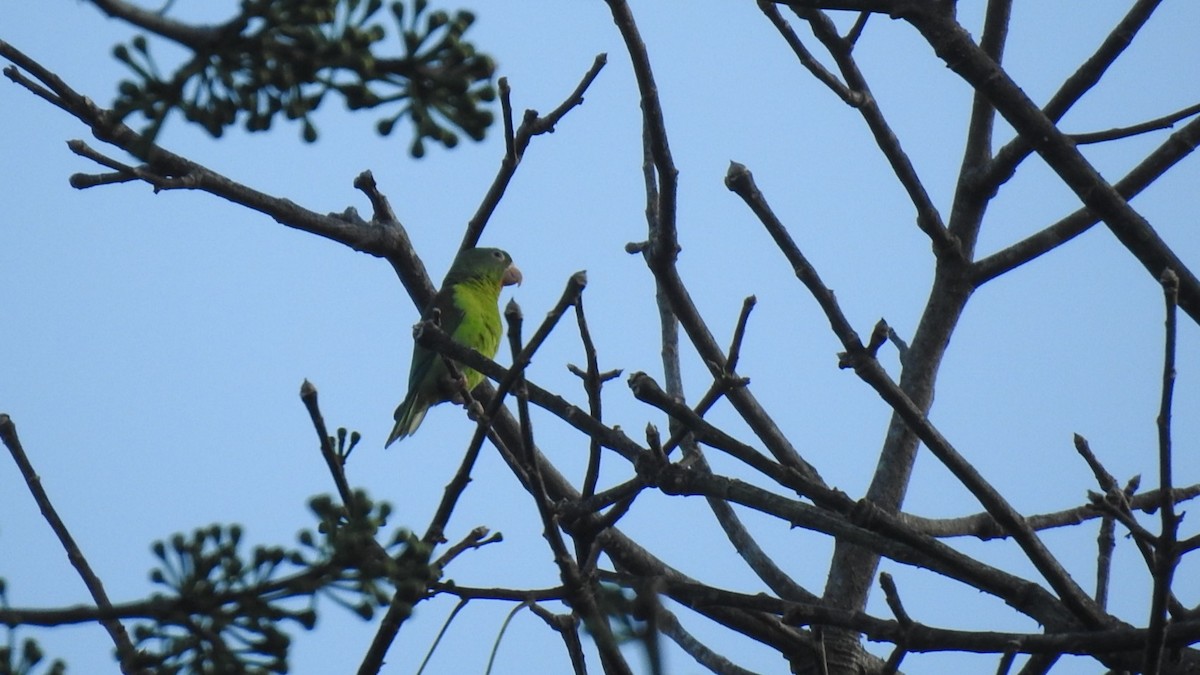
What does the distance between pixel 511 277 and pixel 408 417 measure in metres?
1.75

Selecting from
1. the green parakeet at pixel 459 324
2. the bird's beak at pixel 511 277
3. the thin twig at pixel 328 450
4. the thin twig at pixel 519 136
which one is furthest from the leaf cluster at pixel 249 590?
the bird's beak at pixel 511 277

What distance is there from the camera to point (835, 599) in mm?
4156

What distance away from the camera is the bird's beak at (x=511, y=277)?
29.0 feet

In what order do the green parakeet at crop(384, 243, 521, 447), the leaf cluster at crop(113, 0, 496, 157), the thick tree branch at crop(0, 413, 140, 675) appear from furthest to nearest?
the green parakeet at crop(384, 243, 521, 447), the thick tree branch at crop(0, 413, 140, 675), the leaf cluster at crop(113, 0, 496, 157)

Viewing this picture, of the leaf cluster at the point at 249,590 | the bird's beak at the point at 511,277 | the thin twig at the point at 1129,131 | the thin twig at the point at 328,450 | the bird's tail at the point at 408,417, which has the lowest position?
the leaf cluster at the point at 249,590

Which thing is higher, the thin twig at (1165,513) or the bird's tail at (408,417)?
the bird's tail at (408,417)

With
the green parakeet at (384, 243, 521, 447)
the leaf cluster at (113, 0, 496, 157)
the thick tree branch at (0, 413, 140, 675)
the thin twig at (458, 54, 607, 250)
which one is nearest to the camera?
the leaf cluster at (113, 0, 496, 157)

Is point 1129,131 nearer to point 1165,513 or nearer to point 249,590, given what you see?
point 1165,513

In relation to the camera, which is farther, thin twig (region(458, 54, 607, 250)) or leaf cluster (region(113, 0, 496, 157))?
thin twig (region(458, 54, 607, 250))

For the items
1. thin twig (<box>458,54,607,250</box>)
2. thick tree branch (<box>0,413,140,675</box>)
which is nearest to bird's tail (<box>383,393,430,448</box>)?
thin twig (<box>458,54,607,250</box>)

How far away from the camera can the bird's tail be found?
746cm

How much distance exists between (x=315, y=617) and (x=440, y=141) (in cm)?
75

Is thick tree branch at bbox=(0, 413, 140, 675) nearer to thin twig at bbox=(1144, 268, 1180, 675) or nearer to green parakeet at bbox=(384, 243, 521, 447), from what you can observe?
thin twig at bbox=(1144, 268, 1180, 675)

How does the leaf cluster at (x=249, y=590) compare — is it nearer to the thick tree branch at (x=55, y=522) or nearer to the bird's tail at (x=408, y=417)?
the thick tree branch at (x=55, y=522)
